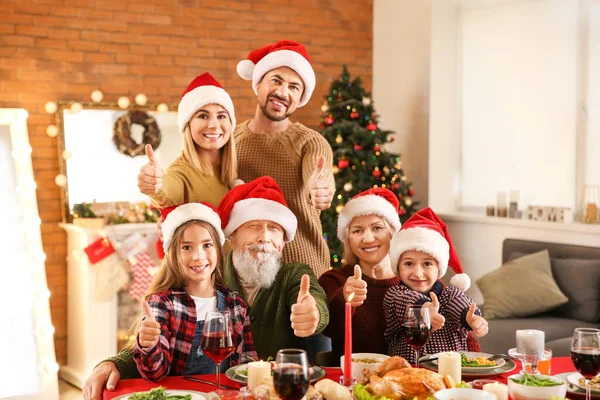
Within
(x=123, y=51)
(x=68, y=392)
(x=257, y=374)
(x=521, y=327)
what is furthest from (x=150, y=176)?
(x=123, y=51)

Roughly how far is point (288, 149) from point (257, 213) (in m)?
0.58

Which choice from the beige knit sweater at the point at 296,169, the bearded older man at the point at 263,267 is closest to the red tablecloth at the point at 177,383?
the bearded older man at the point at 263,267

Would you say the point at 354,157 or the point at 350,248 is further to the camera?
the point at 354,157

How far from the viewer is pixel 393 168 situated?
6.09 m

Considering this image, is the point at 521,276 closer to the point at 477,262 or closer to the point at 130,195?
the point at 477,262

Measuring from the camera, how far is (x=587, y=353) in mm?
1998

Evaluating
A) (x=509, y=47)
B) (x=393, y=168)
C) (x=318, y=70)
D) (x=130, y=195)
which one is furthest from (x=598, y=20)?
(x=130, y=195)

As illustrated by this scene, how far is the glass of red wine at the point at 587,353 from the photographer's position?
78.5 inches

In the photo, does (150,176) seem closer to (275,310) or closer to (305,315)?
(275,310)

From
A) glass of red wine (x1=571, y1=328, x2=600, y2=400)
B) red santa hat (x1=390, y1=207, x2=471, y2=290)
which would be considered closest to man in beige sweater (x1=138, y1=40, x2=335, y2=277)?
red santa hat (x1=390, y1=207, x2=471, y2=290)

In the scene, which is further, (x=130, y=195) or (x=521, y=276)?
(x=130, y=195)

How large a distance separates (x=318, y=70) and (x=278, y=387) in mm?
5267

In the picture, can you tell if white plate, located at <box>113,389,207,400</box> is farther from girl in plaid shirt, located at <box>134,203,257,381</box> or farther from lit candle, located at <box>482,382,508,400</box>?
lit candle, located at <box>482,382,508,400</box>

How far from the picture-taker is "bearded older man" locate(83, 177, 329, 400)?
276 centimetres
